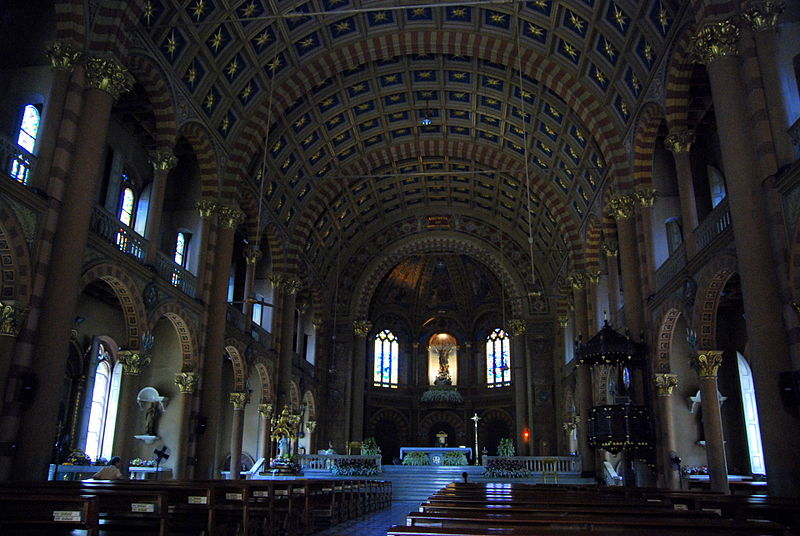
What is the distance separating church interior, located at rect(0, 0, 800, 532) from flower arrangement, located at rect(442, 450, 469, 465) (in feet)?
2.58

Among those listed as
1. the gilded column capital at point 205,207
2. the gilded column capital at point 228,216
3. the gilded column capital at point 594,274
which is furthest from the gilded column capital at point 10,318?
the gilded column capital at point 594,274

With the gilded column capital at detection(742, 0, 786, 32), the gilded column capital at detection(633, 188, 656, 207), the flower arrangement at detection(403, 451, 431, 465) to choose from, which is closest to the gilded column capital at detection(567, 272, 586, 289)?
the gilded column capital at detection(633, 188, 656, 207)

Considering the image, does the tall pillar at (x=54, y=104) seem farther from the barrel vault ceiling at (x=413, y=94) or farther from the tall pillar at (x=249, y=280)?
the tall pillar at (x=249, y=280)

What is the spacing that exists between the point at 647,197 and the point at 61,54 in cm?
1535

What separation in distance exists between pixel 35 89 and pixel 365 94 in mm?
12562

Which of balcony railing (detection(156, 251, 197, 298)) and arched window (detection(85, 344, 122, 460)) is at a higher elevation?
balcony railing (detection(156, 251, 197, 298))

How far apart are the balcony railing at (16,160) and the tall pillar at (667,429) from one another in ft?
50.5

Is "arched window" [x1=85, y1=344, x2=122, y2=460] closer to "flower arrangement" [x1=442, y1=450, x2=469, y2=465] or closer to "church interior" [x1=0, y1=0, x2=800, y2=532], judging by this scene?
"church interior" [x1=0, y1=0, x2=800, y2=532]

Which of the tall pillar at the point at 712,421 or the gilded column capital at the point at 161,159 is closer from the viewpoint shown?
the tall pillar at the point at 712,421

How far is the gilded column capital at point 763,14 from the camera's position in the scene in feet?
39.0

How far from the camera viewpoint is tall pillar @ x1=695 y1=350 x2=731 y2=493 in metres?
14.3

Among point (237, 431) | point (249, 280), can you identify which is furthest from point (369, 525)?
point (249, 280)

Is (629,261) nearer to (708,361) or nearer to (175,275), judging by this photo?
(708,361)

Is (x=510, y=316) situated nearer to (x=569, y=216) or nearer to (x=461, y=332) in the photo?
(x=461, y=332)
